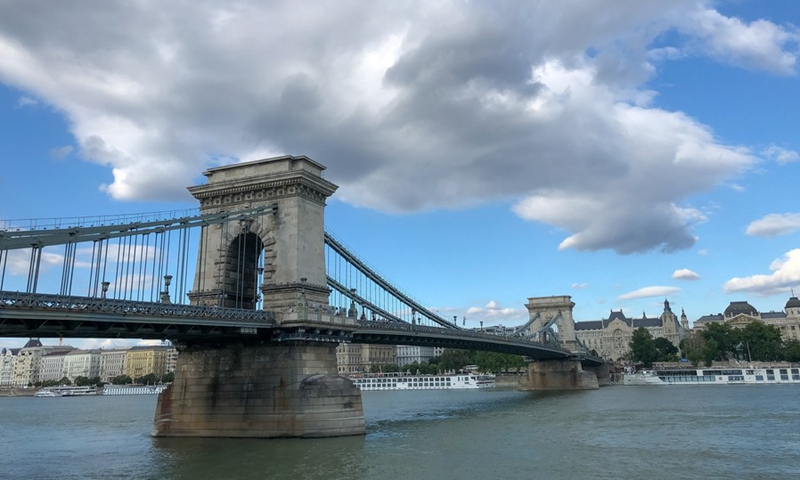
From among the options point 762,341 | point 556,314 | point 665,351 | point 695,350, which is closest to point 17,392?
point 556,314

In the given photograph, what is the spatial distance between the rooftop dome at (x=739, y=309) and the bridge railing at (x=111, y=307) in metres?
183

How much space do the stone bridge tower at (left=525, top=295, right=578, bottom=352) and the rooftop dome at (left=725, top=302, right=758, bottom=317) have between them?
9802cm

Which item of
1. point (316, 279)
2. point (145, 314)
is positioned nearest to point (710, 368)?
point (316, 279)

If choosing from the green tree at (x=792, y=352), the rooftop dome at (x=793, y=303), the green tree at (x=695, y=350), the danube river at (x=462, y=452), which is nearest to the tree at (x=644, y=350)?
the green tree at (x=695, y=350)

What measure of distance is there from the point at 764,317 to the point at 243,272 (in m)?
180

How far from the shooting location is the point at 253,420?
31203 millimetres

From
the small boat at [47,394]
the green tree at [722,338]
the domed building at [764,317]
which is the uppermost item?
the domed building at [764,317]

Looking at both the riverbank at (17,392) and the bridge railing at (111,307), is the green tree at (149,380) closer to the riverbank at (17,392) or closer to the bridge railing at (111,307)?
the riverbank at (17,392)

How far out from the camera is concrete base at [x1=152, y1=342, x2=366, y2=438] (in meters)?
30.6

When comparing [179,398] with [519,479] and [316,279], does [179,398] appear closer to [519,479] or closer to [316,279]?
[316,279]

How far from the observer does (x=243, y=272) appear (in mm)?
35938

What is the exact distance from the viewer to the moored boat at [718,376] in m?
104

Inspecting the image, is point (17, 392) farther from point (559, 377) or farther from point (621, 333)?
point (621, 333)

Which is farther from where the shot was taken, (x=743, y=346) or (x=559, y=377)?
(x=743, y=346)
